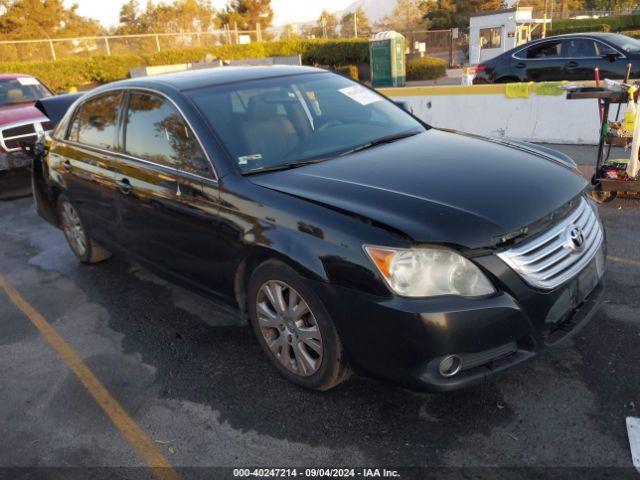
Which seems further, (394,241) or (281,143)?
(281,143)

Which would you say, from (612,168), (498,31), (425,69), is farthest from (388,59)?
(612,168)

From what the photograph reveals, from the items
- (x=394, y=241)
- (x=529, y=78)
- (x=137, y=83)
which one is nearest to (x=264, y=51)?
(x=529, y=78)

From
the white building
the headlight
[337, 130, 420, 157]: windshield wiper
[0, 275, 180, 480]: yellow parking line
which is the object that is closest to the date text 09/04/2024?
[0, 275, 180, 480]: yellow parking line

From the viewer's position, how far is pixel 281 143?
348 centimetres

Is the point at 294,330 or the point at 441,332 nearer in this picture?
the point at 441,332

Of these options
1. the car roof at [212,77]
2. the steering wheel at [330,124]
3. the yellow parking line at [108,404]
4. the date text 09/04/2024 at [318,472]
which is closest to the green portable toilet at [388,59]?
the car roof at [212,77]

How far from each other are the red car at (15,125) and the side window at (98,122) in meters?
4.35

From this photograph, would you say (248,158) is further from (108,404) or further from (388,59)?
(388,59)

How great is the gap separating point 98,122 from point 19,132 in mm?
5373

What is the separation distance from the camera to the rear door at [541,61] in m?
11.5

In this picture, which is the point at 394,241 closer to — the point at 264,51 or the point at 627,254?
the point at 627,254

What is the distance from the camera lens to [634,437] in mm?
2574

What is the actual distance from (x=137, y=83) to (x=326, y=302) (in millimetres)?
2423

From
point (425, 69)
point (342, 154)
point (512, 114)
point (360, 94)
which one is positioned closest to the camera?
point (342, 154)
